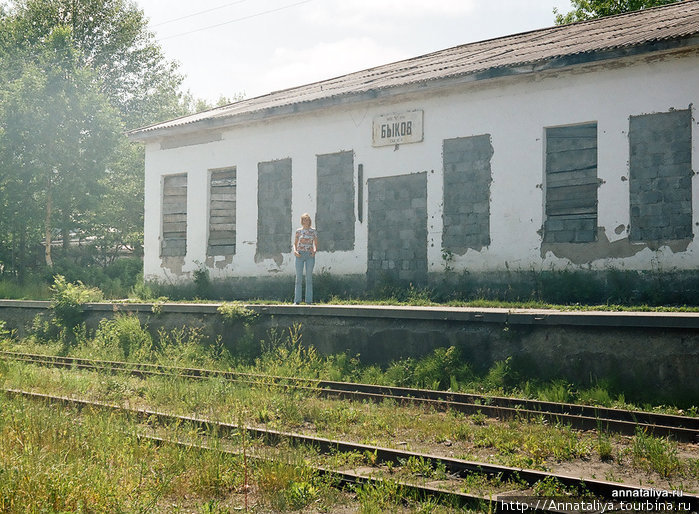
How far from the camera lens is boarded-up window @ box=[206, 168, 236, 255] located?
766 inches

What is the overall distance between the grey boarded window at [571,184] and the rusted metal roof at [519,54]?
1.33 meters

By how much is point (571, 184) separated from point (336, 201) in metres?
5.59

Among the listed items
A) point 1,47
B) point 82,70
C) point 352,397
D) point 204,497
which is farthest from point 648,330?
point 1,47

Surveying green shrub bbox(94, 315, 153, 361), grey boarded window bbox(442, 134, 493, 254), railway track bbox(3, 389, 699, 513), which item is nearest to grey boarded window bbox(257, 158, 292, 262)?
green shrub bbox(94, 315, 153, 361)

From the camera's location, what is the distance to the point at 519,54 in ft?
50.1

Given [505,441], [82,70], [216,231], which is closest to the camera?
[505,441]

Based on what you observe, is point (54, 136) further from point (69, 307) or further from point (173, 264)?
point (69, 307)

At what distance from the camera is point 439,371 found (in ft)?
35.0

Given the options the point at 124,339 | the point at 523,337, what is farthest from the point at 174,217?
the point at 523,337

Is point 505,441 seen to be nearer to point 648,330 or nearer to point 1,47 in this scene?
point 648,330

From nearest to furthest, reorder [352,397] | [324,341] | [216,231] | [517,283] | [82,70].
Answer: [352,397] → [324,341] → [517,283] → [216,231] → [82,70]

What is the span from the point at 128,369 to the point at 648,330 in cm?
758

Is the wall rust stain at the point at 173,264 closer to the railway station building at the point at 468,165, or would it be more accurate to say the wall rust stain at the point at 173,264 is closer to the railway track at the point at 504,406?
the railway station building at the point at 468,165

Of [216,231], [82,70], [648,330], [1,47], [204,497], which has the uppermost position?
[1,47]
